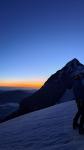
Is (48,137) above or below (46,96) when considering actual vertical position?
below

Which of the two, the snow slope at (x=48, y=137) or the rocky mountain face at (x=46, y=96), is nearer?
the snow slope at (x=48, y=137)

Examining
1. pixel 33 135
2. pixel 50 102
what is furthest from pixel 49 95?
pixel 33 135

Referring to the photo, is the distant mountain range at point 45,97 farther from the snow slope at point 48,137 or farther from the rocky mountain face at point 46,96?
the snow slope at point 48,137

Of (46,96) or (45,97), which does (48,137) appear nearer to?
(46,96)

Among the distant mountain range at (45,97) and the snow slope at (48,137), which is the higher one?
the distant mountain range at (45,97)

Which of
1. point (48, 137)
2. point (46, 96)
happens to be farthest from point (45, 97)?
point (48, 137)

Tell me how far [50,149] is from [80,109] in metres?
1.46

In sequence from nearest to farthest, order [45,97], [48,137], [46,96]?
[48,137]
[46,96]
[45,97]

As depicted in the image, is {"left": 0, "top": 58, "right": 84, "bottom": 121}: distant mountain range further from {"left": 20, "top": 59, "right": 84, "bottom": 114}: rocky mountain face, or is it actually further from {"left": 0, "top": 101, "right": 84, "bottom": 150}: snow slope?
{"left": 0, "top": 101, "right": 84, "bottom": 150}: snow slope

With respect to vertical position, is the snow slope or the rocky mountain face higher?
the rocky mountain face

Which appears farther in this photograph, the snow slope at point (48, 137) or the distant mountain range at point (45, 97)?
the distant mountain range at point (45, 97)

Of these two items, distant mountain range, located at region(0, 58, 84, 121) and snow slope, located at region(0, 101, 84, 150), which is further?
distant mountain range, located at region(0, 58, 84, 121)

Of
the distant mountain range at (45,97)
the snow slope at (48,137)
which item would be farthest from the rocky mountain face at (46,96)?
the snow slope at (48,137)

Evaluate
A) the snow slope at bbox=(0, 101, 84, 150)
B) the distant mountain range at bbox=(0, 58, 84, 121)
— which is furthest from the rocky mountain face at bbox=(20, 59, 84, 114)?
the snow slope at bbox=(0, 101, 84, 150)
